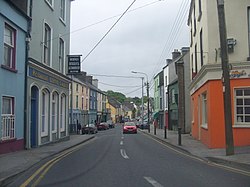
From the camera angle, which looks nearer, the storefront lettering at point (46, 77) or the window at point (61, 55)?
the storefront lettering at point (46, 77)

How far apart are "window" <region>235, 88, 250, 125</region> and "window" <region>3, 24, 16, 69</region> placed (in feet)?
37.2

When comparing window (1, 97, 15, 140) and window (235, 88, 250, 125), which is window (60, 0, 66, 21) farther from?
window (235, 88, 250, 125)

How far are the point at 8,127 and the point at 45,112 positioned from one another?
6.39 meters

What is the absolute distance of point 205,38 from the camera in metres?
20.5

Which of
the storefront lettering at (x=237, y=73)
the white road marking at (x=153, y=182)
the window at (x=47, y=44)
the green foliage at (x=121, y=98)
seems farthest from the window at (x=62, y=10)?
the green foliage at (x=121, y=98)

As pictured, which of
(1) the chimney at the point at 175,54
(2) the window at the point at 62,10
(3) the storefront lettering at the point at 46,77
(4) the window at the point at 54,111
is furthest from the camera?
(1) the chimney at the point at 175,54

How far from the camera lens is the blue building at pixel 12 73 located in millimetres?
16000

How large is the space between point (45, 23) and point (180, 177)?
49.7ft

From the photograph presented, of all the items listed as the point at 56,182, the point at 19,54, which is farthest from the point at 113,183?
the point at 19,54

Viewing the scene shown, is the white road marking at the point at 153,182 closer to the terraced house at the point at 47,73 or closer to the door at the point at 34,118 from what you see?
the terraced house at the point at 47,73

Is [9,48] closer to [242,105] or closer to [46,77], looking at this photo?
[46,77]

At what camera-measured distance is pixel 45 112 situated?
2316 cm

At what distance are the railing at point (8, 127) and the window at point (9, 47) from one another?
2290 millimetres

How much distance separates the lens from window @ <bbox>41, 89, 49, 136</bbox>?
22.7m
